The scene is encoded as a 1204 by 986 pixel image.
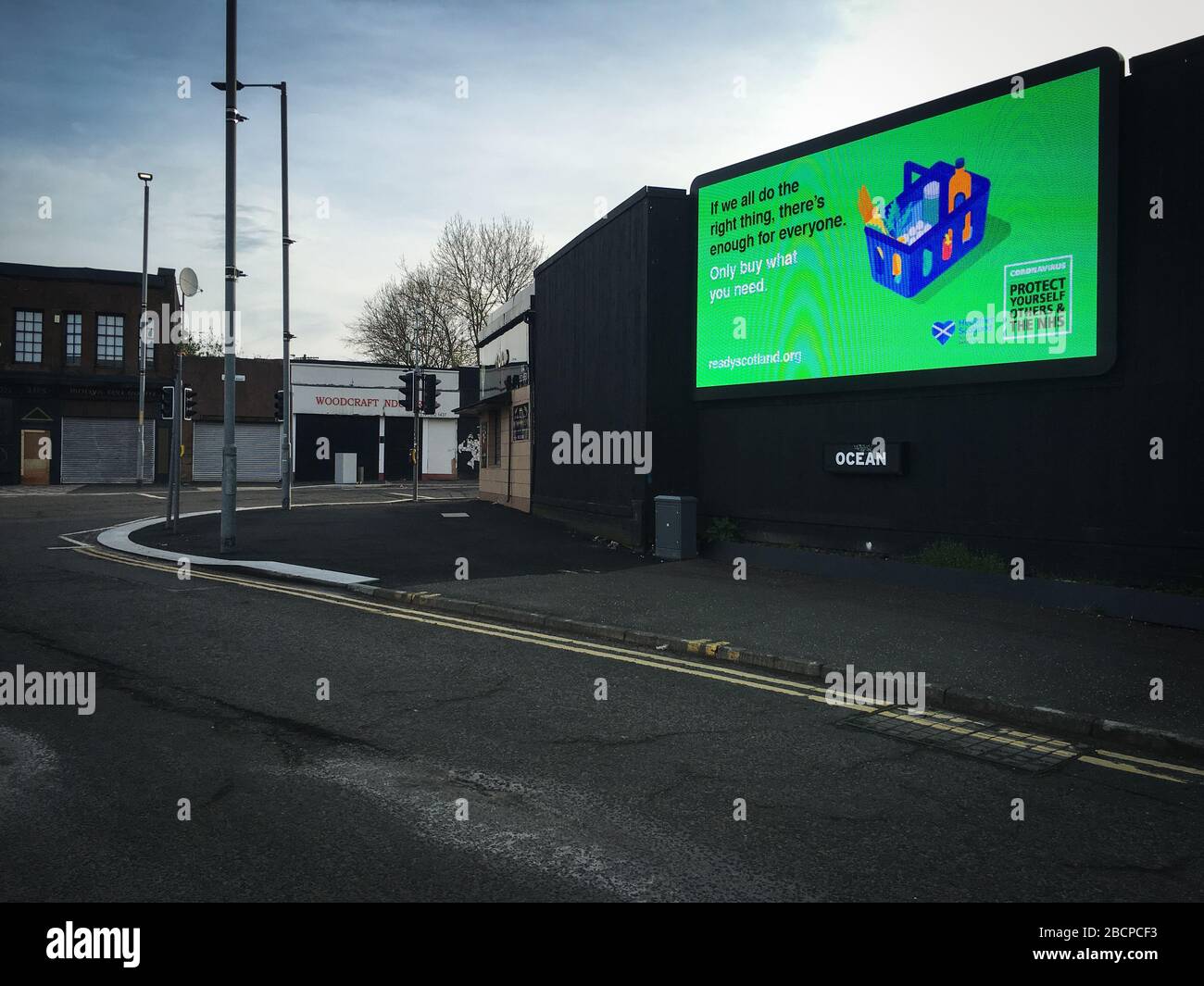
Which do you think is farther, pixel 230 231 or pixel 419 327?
pixel 419 327

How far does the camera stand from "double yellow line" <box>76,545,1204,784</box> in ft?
19.7

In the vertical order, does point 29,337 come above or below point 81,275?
below

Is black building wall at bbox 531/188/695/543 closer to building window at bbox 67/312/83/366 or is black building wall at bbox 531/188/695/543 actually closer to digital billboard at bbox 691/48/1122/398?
digital billboard at bbox 691/48/1122/398

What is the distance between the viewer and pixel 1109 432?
11.5 meters

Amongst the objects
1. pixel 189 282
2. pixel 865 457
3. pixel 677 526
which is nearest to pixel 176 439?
pixel 189 282

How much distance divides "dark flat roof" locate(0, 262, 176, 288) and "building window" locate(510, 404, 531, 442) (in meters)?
29.5

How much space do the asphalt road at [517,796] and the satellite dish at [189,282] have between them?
9956 millimetres

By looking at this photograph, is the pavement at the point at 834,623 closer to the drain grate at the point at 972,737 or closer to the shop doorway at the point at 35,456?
the drain grate at the point at 972,737

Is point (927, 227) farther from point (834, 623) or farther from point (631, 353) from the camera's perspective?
point (834, 623)

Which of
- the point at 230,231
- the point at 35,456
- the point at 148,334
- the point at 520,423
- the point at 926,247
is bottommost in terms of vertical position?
the point at 35,456

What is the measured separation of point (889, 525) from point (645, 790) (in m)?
9.73

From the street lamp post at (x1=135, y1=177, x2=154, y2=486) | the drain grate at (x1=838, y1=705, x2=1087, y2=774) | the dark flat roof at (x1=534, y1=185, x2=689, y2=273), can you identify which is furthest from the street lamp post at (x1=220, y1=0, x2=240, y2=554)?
the street lamp post at (x1=135, y1=177, x2=154, y2=486)

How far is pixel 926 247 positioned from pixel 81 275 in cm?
4476

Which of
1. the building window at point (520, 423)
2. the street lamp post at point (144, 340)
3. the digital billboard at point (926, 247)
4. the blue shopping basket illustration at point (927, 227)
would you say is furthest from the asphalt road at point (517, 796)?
the street lamp post at point (144, 340)
